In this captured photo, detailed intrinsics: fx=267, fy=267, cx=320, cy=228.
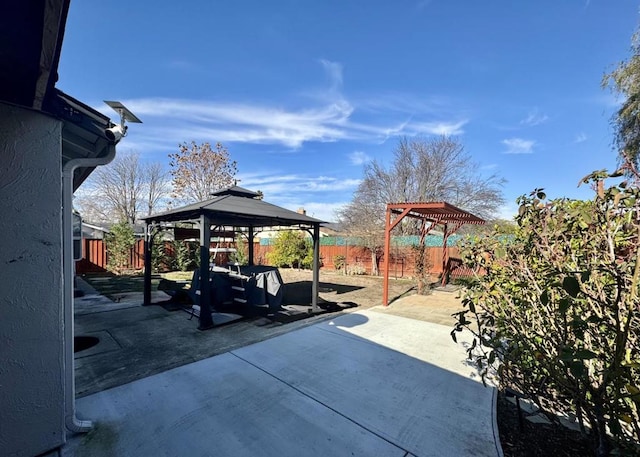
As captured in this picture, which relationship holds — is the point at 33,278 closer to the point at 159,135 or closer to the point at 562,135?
the point at 562,135

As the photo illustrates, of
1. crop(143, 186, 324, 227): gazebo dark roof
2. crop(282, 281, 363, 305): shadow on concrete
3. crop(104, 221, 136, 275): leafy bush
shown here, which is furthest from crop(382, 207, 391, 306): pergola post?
crop(104, 221, 136, 275): leafy bush

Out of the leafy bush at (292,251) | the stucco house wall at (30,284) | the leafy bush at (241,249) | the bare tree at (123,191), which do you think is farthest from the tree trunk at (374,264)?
the bare tree at (123,191)

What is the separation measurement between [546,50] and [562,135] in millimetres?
5119

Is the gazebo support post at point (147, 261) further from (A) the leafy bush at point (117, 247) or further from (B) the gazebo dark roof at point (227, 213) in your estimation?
(A) the leafy bush at point (117, 247)

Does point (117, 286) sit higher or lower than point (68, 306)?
lower

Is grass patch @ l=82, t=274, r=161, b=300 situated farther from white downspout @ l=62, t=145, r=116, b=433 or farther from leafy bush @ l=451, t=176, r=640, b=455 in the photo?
leafy bush @ l=451, t=176, r=640, b=455

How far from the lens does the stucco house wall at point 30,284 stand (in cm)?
185

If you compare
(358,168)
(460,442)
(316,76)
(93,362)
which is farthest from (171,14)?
(358,168)

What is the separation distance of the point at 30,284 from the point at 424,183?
1871 cm

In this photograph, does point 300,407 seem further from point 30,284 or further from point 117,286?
point 117,286

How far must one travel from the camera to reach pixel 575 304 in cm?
189

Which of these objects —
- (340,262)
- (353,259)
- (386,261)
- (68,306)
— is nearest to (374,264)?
(353,259)

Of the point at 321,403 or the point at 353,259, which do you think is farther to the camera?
the point at 353,259

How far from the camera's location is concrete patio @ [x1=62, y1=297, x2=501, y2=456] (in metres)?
2.12
